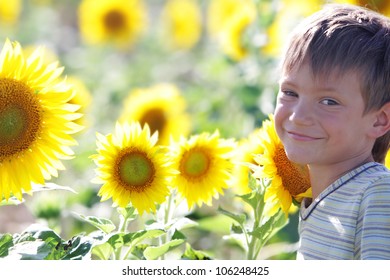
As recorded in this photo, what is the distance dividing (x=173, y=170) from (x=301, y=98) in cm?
35

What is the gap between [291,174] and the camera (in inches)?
74.8

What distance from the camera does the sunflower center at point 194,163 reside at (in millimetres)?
1990

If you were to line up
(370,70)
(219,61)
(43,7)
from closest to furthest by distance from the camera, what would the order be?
(370,70), (219,61), (43,7)

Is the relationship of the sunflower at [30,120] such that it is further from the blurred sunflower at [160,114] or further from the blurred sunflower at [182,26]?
the blurred sunflower at [182,26]

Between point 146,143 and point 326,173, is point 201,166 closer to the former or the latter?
point 146,143

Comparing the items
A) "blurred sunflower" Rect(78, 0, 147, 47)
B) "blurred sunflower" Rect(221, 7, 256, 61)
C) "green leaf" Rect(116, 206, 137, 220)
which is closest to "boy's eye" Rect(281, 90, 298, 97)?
"green leaf" Rect(116, 206, 137, 220)

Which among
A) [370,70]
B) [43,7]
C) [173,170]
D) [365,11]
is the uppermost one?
[43,7]

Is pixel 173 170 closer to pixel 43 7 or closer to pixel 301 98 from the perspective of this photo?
pixel 301 98

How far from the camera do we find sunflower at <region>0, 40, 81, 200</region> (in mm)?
1725

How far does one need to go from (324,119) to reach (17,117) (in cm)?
60

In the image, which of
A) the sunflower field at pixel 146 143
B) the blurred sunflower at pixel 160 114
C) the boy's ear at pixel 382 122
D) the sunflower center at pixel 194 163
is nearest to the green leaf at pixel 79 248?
the sunflower field at pixel 146 143

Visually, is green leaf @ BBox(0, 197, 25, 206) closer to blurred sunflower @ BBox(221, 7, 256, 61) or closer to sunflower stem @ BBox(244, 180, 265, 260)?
sunflower stem @ BBox(244, 180, 265, 260)
